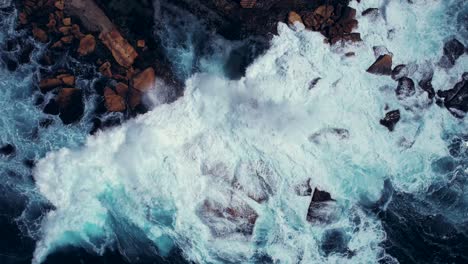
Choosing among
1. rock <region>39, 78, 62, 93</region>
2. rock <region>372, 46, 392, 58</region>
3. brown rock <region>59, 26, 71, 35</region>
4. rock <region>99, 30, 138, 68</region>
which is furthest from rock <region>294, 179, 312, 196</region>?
brown rock <region>59, 26, 71, 35</region>

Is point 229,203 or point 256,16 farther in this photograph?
point 256,16

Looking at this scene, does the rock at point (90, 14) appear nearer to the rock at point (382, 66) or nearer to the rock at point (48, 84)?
the rock at point (48, 84)

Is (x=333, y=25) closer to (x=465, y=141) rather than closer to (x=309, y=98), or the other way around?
(x=309, y=98)

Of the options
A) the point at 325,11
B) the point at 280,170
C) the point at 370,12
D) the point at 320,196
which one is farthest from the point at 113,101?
the point at 370,12

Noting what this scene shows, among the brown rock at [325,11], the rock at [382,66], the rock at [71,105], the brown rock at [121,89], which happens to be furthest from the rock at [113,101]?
the rock at [382,66]

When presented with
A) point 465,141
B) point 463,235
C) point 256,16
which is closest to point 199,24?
point 256,16

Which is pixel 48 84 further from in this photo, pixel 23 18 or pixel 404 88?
pixel 404 88
